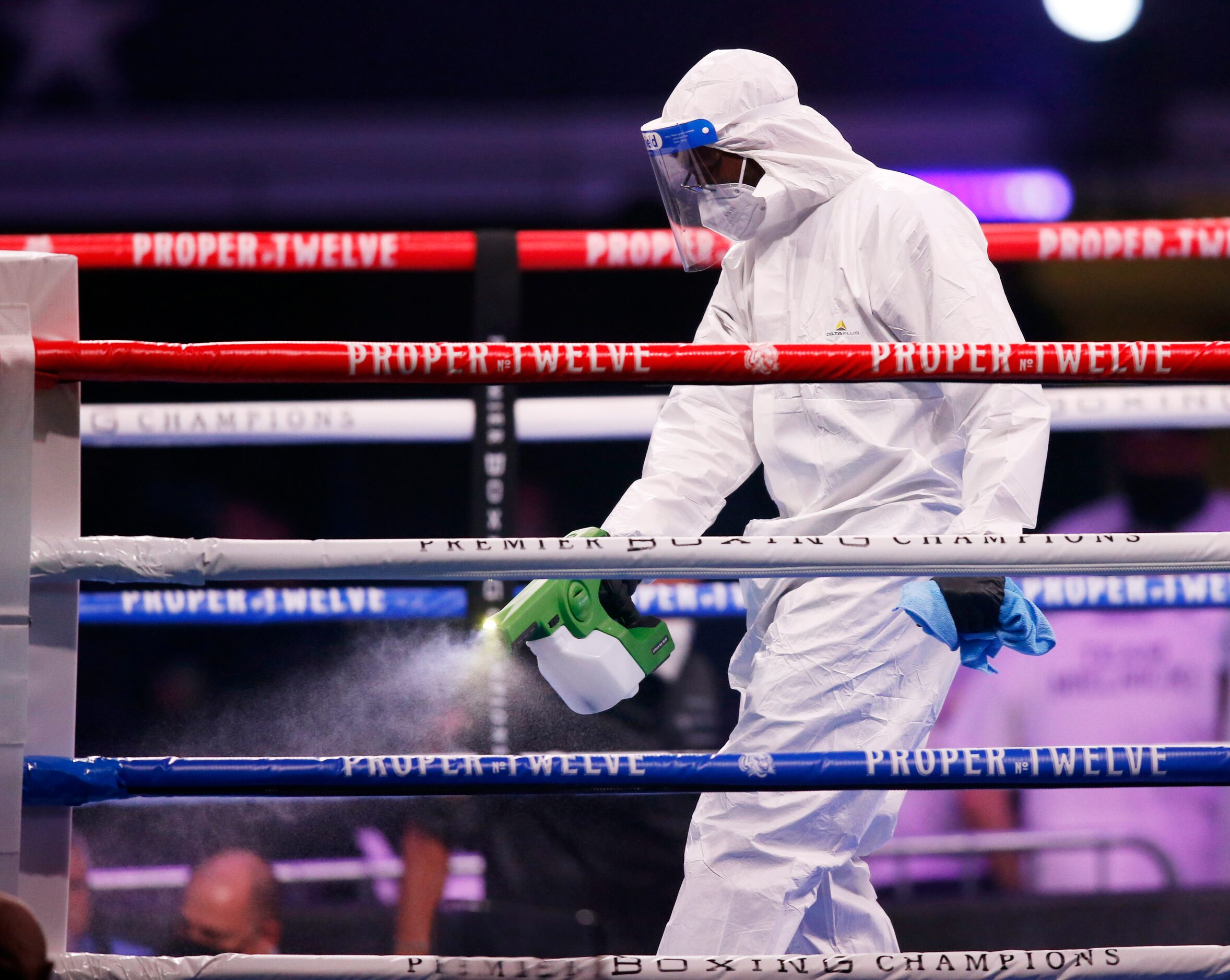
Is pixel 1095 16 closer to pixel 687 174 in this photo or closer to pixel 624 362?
pixel 687 174

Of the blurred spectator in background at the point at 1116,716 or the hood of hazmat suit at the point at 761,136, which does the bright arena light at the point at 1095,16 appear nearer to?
the blurred spectator in background at the point at 1116,716

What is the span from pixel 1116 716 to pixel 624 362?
1.90 m

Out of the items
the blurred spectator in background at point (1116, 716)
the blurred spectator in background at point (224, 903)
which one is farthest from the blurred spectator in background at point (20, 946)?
the blurred spectator in background at point (1116, 716)

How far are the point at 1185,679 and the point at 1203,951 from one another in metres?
1.74

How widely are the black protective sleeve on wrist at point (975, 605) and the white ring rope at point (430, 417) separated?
1051 millimetres

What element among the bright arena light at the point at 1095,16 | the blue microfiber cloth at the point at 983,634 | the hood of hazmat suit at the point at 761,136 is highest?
the bright arena light at the point at 1095,16

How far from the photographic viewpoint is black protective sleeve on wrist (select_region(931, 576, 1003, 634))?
135 centimetres

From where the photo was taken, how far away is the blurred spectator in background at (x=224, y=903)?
159 centimetres

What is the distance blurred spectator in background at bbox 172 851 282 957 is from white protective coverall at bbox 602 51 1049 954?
1.53 feet

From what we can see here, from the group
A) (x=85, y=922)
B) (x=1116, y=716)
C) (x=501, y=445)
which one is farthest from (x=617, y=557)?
(x=1116, y=716)

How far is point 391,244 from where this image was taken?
238cm

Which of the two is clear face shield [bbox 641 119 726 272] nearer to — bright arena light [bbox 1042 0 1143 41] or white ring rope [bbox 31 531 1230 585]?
white ring rope [bbox 31 531 1230 585]

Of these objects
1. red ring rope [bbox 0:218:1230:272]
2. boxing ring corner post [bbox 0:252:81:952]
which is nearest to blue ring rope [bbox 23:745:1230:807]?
boxing ring corner post [bbox 0:252:81:952]

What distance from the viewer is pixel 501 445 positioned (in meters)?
2.23
